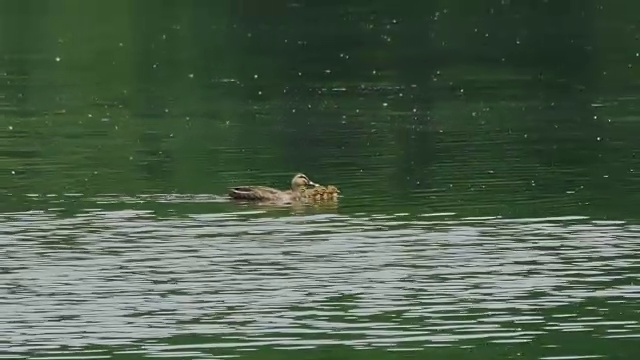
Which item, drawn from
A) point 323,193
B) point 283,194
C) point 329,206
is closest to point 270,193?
point 283,194

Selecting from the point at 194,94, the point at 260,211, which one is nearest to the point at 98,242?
the point at 260,211

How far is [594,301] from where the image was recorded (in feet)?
81.4

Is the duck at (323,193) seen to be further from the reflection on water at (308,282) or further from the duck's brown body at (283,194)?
the reflection on water at (308,282)

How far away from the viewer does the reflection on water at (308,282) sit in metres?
23.2

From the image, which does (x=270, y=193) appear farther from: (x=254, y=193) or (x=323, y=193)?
(x=323, y=193)

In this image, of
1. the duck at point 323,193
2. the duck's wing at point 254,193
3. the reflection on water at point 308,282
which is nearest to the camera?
the reflection on water at point 308,282

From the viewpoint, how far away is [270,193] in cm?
3359

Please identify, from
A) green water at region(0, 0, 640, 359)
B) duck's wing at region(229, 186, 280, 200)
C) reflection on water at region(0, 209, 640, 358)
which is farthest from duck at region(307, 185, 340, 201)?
reflection on water at region(0, 209, 640, 358)

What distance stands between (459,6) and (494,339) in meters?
61.1

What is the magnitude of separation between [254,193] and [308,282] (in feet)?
23.9

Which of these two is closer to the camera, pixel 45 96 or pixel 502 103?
pixel 502 103

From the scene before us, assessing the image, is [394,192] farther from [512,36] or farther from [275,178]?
[512,36]

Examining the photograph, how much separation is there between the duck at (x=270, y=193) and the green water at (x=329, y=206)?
1.07 ft

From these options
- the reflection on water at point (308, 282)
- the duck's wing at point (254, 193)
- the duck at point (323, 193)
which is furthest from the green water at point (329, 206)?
the duck at point (323, 193)
